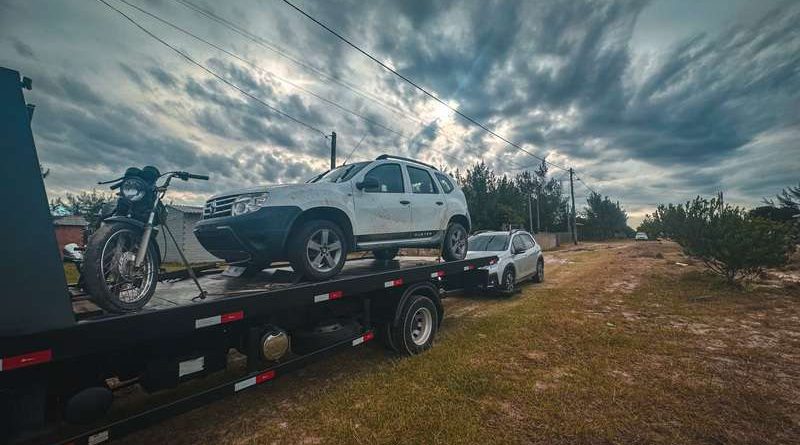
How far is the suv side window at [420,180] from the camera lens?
5701 millimetres

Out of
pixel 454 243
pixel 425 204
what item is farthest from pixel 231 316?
pixel 454 243

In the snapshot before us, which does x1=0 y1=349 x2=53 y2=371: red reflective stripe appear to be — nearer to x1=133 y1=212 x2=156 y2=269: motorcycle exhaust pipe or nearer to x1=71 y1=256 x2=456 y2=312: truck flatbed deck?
x1=71 y1=256 x2=456 y2=312: truck flatbed deck

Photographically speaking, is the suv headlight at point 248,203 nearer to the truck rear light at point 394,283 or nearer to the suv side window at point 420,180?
the truck rear light at point 394,283

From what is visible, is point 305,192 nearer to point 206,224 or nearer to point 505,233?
point 206,224

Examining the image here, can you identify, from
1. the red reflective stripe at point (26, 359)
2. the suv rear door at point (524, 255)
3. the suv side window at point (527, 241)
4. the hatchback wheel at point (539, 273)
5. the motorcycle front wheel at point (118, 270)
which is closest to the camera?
the red reflective stripe at point (26, 359)

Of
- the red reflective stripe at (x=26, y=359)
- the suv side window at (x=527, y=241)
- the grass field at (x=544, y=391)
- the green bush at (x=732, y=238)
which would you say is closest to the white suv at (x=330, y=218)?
the grass field at (x=544, y=391)

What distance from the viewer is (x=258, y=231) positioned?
3744mm

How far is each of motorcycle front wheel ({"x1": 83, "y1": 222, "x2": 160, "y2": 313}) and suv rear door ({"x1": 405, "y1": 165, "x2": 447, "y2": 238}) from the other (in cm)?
346

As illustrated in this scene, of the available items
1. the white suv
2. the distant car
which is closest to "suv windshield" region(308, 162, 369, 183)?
the white suv

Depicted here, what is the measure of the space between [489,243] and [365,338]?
635 cm

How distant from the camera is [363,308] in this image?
14.8 ft

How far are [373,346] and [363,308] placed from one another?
1173 mm

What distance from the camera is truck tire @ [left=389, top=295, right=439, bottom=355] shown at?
472 centimetres

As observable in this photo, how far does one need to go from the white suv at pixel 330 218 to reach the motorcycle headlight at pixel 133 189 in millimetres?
873
